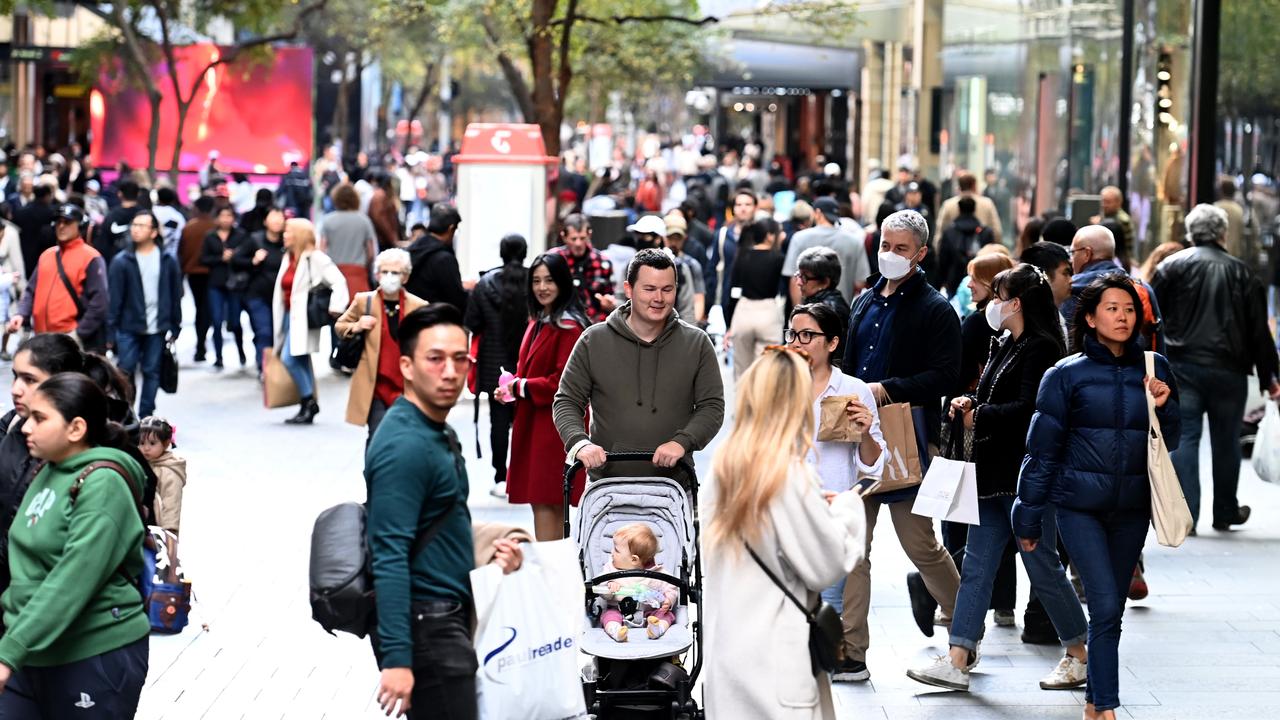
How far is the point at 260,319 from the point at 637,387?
1125 cm

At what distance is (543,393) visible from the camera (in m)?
9.80

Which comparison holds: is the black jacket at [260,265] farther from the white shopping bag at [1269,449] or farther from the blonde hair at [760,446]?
the blonde hair at [760,446]

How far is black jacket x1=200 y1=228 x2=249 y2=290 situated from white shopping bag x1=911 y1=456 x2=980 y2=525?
12818mm

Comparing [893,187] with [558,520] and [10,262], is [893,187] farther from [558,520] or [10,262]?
[558,520]

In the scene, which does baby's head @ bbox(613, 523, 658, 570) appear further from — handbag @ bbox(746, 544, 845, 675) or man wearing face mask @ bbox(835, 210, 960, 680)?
handbag @ bbox(746, 544, 845, 675)

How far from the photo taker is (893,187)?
25.7 meters

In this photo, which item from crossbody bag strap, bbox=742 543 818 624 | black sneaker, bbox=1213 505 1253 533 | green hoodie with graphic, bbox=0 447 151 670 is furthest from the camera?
black sneaker, bbox=1213 505 1253 533

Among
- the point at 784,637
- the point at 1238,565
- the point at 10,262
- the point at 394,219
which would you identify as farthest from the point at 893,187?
the point at 784,637

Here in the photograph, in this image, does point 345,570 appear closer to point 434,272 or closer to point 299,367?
point 434,272

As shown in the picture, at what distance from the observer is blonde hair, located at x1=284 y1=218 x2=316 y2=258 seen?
1545cm

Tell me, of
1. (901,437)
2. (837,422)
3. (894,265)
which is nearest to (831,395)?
(837,422)

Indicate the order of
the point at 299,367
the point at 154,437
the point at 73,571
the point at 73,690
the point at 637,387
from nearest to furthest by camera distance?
the point at 73,571 < the point at 73,690 < the point at 637,387 < the point at 154,437 < the point at 299,367

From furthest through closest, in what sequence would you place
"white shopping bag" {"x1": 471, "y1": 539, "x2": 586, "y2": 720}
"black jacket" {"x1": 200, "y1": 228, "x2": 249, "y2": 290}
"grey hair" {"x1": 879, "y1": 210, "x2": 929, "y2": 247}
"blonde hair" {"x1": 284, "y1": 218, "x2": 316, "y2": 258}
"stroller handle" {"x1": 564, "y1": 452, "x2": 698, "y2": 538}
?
1. "black jacket" {"x1": 200, "y1": 228, "x2": 249, "y2": 290}
2. "blonde hair" {"x1": 284, "y1": 218, "x2": 316, "y2": 258}
3. "grey hair" {"x1": 879, "y1": 210, "x2": 929, "y2": 247}
4. "stroller handle" {"x1": 564, "y1": 452, "x2": 698, "y2": 538}
5. "white shopping bag" {"x1": 471, "y1": 539, "x2": 586, "y2": 720}

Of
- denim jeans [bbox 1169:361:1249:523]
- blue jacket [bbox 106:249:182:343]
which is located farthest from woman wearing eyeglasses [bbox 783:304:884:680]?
blue jacket [bbox 106:249:182:343]
